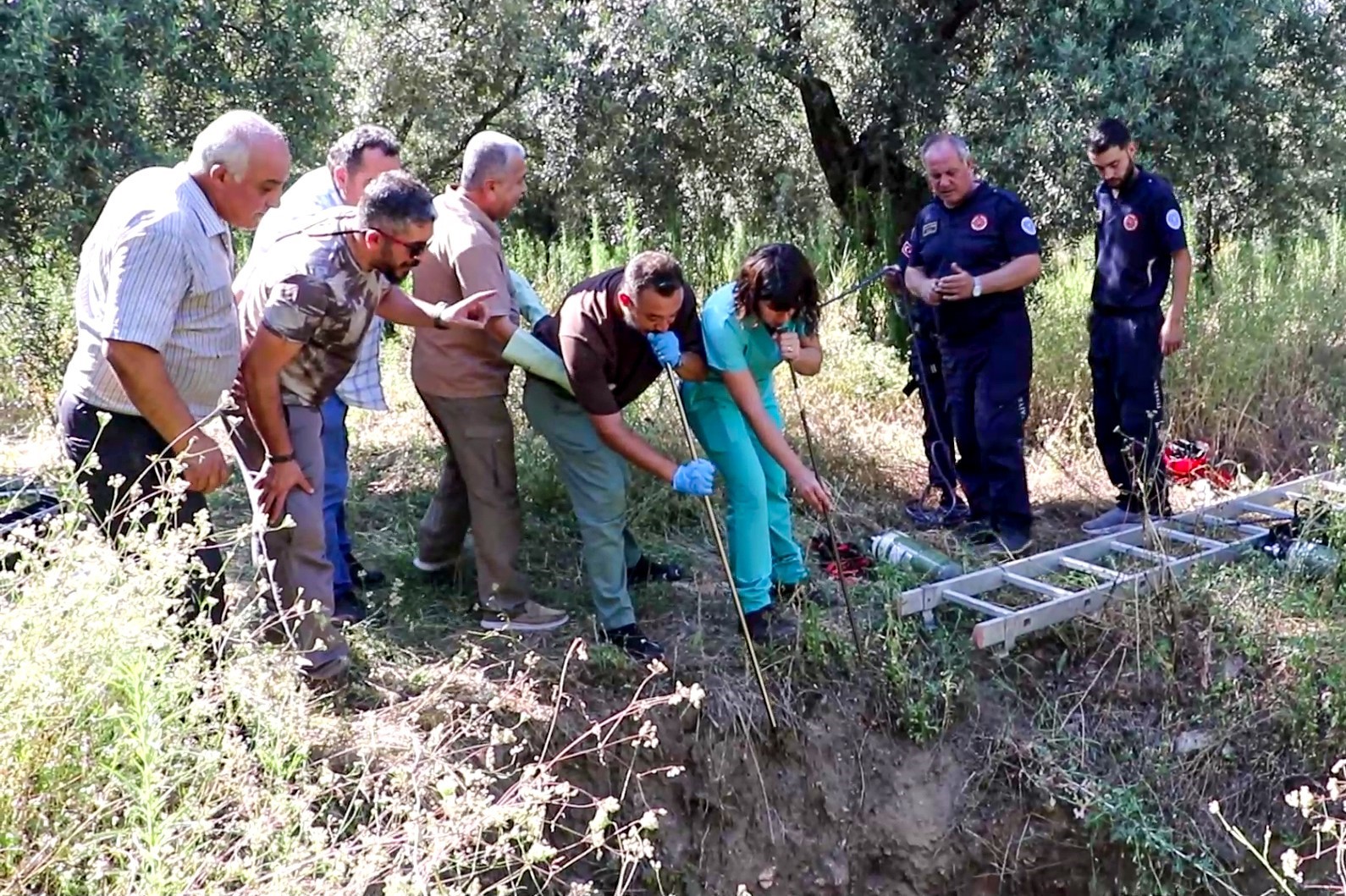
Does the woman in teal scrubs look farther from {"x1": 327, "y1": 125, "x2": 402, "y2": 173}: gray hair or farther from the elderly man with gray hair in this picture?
the elderly man with gray hair

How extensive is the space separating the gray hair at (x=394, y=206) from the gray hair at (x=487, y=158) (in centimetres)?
76

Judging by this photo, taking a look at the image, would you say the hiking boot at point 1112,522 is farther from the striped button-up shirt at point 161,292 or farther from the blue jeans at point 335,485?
the striped button-up shirt at point 161,292

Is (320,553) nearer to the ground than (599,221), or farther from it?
nearer to the ground

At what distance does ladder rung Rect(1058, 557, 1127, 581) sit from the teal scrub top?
1652mm

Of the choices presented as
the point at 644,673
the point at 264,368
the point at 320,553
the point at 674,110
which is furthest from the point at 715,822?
the point at 674,110

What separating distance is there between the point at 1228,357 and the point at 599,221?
4431mm

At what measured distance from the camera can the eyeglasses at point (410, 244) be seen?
11.1 ft

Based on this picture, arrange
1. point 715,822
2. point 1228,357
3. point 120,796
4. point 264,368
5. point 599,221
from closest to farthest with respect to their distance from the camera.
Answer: point 120,796
point 264,368
point 715,822
point 1228,357
point 599,221

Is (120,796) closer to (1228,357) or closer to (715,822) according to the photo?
(715,822)

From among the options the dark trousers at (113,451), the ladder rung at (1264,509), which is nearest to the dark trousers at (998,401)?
the ladder rung at (1264,509)

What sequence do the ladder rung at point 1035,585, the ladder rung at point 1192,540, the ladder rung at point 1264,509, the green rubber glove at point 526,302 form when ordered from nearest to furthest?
the green rubber glove at point 526,302 → the ladder rung at point 1035,585 → the ladder rung at point 1192,540 → the ladder rung at point 1264,509

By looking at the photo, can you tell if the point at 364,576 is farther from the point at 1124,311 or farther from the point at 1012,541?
the point at 1124,311

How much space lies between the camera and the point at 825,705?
4395 millimetres

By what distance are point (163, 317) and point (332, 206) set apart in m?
1.40
